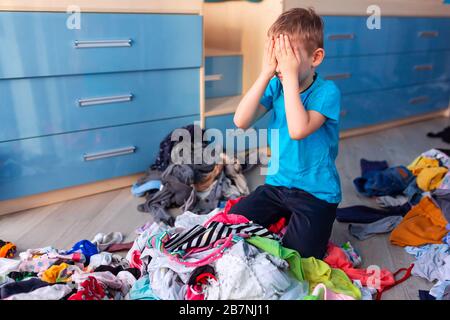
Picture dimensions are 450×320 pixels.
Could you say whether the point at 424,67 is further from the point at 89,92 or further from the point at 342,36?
the point at 89,92

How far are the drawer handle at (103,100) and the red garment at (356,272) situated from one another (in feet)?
2.89

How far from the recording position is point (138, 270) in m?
1.07

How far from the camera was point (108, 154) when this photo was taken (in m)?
1.54

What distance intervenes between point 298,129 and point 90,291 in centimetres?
61

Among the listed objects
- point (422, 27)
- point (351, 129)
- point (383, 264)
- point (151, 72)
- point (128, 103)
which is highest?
point (422, 27)

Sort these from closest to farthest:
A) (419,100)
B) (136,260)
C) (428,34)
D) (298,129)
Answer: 1. (298,129)
2. (136,260)
3. (428,34)
4. (419,100)

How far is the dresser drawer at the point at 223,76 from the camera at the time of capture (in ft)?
6.03

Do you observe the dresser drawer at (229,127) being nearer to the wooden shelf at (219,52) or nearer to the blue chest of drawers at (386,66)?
the wooden shelf at (219,52)

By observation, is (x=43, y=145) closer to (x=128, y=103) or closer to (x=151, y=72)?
(x=128, y=103)

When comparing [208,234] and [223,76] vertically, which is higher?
[223,76]

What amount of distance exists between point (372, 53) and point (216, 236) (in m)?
1.56

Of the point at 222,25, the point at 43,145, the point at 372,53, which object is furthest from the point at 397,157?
the point at 43,145

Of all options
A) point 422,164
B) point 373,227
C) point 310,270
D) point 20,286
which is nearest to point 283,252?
point 310,270

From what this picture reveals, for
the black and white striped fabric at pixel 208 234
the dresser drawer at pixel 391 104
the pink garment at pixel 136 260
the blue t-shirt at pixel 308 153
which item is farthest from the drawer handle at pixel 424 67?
the pink garment at pixel 136 260
